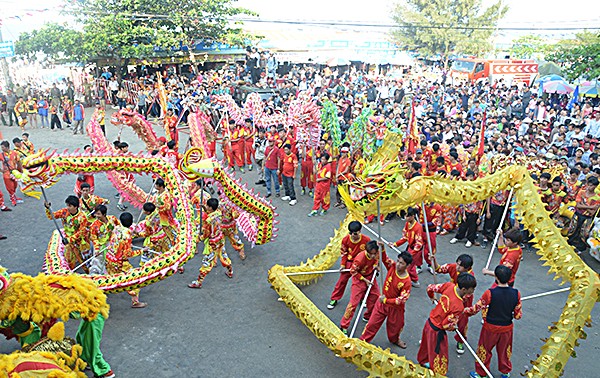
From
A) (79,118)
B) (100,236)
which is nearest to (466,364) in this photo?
(100,236)

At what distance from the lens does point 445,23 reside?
3369cm

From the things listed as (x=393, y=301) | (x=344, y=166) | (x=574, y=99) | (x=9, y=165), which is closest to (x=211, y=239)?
(x=393, y=301)

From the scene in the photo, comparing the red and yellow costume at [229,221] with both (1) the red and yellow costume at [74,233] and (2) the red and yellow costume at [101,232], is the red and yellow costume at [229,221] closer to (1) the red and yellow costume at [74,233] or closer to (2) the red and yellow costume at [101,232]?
(2) the red and yellow costume at [101,232]

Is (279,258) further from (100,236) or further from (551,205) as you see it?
(551,205)

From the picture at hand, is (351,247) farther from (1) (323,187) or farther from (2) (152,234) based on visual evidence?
(1) (323,187)

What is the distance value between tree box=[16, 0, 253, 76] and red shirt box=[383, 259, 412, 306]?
58.4 ft

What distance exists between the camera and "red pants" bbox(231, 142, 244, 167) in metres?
12.2

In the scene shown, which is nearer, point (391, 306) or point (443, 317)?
point (443, 317)

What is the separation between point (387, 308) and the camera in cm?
512

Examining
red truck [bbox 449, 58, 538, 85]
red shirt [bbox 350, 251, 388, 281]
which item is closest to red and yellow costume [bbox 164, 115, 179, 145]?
red shirt [bbox 350, 251, 388, 281]

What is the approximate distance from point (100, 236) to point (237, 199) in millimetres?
1927

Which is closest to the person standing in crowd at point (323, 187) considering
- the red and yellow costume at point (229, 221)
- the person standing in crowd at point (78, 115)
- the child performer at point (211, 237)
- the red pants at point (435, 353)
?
the red and yellow costume at point (229, 221)

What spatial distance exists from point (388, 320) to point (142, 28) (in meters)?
18.3

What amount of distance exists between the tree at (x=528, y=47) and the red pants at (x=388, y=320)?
28.6 m
